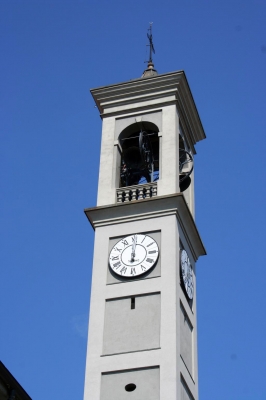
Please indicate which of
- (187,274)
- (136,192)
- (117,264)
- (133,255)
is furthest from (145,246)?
(136,192)

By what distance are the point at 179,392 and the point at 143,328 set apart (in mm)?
2248

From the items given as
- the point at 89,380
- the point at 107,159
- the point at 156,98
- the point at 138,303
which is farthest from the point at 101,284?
the point at 156,98

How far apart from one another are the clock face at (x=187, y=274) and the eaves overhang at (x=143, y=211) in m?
0.88

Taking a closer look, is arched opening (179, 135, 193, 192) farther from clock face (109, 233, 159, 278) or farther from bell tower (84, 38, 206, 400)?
clock face (109, 233, 159, 278)

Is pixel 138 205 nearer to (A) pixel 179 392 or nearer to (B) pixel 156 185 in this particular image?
(B) pixel 156 185

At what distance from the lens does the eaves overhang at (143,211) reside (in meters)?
29.5

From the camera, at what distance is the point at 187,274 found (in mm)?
29625

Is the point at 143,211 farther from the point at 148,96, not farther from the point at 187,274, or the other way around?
the point at 148,96

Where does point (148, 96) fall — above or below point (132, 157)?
above

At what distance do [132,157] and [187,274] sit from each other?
18.7 feet

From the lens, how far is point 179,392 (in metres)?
26.0

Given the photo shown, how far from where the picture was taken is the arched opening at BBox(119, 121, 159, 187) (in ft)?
106

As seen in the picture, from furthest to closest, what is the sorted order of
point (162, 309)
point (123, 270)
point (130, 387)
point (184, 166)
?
point (184, 166) < point (123, 270) < point (162, 309) < point (130, 387)

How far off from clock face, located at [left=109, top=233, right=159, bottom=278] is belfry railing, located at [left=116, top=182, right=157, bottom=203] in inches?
65.5
